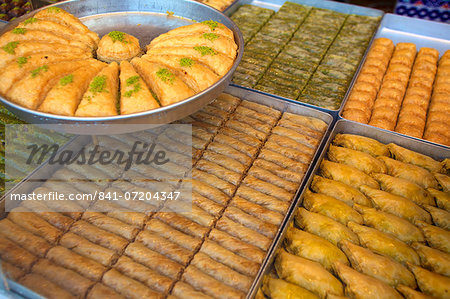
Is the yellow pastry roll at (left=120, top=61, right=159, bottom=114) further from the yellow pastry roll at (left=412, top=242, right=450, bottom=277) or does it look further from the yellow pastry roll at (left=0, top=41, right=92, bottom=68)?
the yellow pastry roll at (left=412, top=242, right=450, bottom=277)

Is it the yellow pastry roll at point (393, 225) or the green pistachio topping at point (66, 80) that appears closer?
the green pistachio topping at point (66, 80)

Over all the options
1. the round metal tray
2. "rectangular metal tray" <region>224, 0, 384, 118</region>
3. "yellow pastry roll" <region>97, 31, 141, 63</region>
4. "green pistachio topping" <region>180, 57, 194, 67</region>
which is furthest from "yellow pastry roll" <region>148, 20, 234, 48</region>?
"rectangular metal tray" <region>224, 0, 384, 118</region>

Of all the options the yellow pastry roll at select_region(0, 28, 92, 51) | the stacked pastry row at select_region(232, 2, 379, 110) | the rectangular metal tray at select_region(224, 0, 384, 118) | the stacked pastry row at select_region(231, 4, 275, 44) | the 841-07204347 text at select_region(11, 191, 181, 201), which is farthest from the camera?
the rectangular metal tray at select_region(224, 0, 384, 118)

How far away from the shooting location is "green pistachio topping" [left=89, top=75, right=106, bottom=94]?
313cm

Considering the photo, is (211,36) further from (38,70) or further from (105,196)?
(105,196)

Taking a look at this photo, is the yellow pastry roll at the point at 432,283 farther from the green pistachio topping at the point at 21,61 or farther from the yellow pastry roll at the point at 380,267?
the green pistachio topping at the point at 21,61

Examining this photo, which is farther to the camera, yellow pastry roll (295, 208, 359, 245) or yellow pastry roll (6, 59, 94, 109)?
yellow pastry roll (295, 208, 359, 245)

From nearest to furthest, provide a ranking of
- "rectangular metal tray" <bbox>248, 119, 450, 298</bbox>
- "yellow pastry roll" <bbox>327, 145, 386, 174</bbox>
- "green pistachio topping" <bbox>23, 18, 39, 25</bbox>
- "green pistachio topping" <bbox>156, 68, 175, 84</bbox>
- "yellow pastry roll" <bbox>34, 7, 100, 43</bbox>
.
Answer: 1. "green pistachio topping" <bbox>156, 68, 175, 84</bbox>
2. "green pistachio topping" <bbox>23, 18, 39, 25</bbox>
3. "yellow pastry roll" <bbox>34, 7, 100, 43</bbox>
4. "yellow pastry roll" <bbox>327, 145, 386, 174</bbox>
5. "rectangular metal tray" <bbox>248, 119, 450, 298</bbox>

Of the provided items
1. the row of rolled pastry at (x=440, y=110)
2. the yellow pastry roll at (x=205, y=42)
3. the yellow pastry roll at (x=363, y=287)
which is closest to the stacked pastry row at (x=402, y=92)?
the row of rolled pastry at (x=440, y=110)

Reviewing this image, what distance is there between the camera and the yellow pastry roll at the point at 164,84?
320cm

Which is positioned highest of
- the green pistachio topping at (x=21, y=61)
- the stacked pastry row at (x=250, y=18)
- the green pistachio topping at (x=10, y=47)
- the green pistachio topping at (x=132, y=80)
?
the green pistachio topping at (x=10, y=47)

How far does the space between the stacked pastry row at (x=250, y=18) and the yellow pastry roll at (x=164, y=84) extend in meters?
3.16

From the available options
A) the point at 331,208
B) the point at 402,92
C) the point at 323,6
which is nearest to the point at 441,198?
the point at 331,208

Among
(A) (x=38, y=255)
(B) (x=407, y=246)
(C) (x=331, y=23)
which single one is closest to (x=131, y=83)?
(A) (x=38, y=255)
